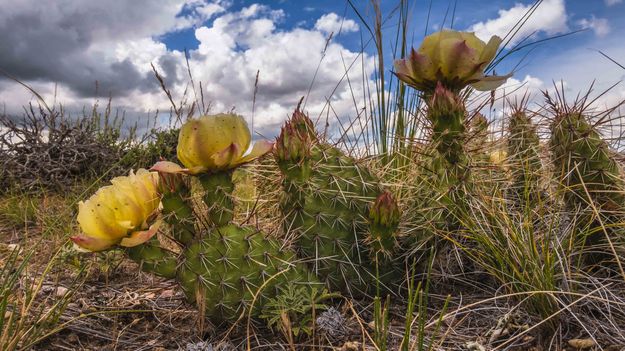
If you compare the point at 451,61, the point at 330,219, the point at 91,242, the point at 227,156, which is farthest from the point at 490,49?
the point at 91,242

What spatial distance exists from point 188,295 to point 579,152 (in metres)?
1.45

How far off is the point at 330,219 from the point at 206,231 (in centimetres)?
42

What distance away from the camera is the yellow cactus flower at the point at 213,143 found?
1438 millimetres

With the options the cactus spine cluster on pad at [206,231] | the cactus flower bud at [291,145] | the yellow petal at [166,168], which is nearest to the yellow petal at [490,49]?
the cactus flower bud at [291,145]

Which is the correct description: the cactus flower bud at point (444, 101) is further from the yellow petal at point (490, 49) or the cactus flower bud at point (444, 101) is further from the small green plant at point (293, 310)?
the small green plant at point (293, 310)

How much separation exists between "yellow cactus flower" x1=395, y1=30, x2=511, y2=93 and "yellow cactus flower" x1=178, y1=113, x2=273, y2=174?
53 cm

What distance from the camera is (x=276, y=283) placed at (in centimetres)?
153

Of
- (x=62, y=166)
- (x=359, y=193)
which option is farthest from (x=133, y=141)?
(x=359, y=193)

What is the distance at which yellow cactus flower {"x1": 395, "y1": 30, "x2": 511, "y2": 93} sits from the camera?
1587 millimetres

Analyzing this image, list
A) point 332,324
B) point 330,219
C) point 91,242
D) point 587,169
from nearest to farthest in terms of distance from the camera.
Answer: point 91,242 → point 332,324 → point 330,219 → point 587,169

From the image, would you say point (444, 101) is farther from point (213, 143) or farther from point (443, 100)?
point (213, 143)

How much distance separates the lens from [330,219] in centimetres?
175

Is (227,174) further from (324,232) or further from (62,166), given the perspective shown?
(62,166)

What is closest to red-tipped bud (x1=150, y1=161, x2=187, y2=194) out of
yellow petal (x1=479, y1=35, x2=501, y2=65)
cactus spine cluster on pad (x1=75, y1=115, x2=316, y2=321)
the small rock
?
cactus spine cluster on pad (x1=75, y1=115, x2=316, y2=321)
